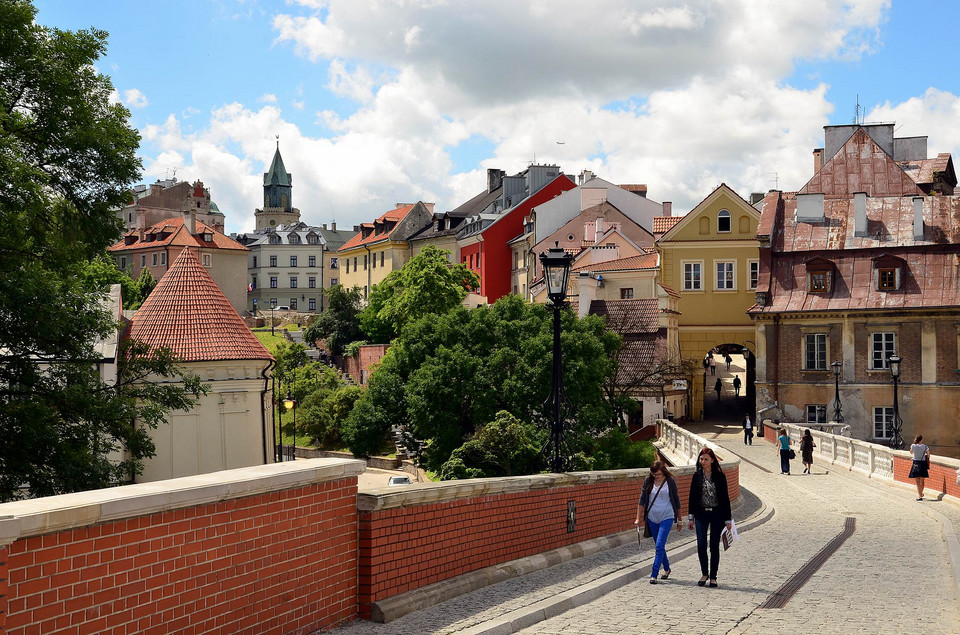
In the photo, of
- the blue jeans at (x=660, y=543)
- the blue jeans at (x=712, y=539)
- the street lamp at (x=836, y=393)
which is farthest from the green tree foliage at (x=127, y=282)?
the blue jeans at (x=712, y=539)

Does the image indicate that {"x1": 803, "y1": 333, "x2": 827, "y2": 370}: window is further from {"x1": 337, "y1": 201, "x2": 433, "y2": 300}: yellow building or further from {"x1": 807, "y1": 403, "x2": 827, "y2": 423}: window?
{"x1": 337, "y1": 201, "x2": 433, "y2": 300}: yellow building

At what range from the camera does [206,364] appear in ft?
104

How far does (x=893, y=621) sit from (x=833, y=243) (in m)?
41.1

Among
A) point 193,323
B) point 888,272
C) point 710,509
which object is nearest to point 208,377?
point 193,323

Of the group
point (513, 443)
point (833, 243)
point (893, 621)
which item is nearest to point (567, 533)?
point (893, 621)

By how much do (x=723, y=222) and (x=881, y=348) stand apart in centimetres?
1109

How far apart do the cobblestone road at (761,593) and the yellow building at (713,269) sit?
33.1m

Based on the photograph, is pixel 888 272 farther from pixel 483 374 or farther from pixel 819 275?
pixel 483 374

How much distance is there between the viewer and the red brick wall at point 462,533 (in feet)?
28.6

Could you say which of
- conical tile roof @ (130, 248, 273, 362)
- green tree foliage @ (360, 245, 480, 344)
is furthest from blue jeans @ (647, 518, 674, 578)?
green tree foliage @ (360, 245, 480, 344)

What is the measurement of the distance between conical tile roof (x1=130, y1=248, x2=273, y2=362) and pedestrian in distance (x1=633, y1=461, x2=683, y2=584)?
2212cm

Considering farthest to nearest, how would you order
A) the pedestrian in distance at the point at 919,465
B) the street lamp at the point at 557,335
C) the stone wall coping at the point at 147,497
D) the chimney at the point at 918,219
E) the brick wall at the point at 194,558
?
the chimney at the point at 918,219 → the pedestrian in distance at the point at 919,465 → the street lamp at the point at 557,335 → the brick wall at the point at 194,558 → the stone wall coping at the point at 147,497

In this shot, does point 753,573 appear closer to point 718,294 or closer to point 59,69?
point 59,69

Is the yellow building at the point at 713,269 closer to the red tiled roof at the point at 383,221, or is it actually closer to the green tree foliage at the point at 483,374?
the green tree foliage at the point at 483,374
